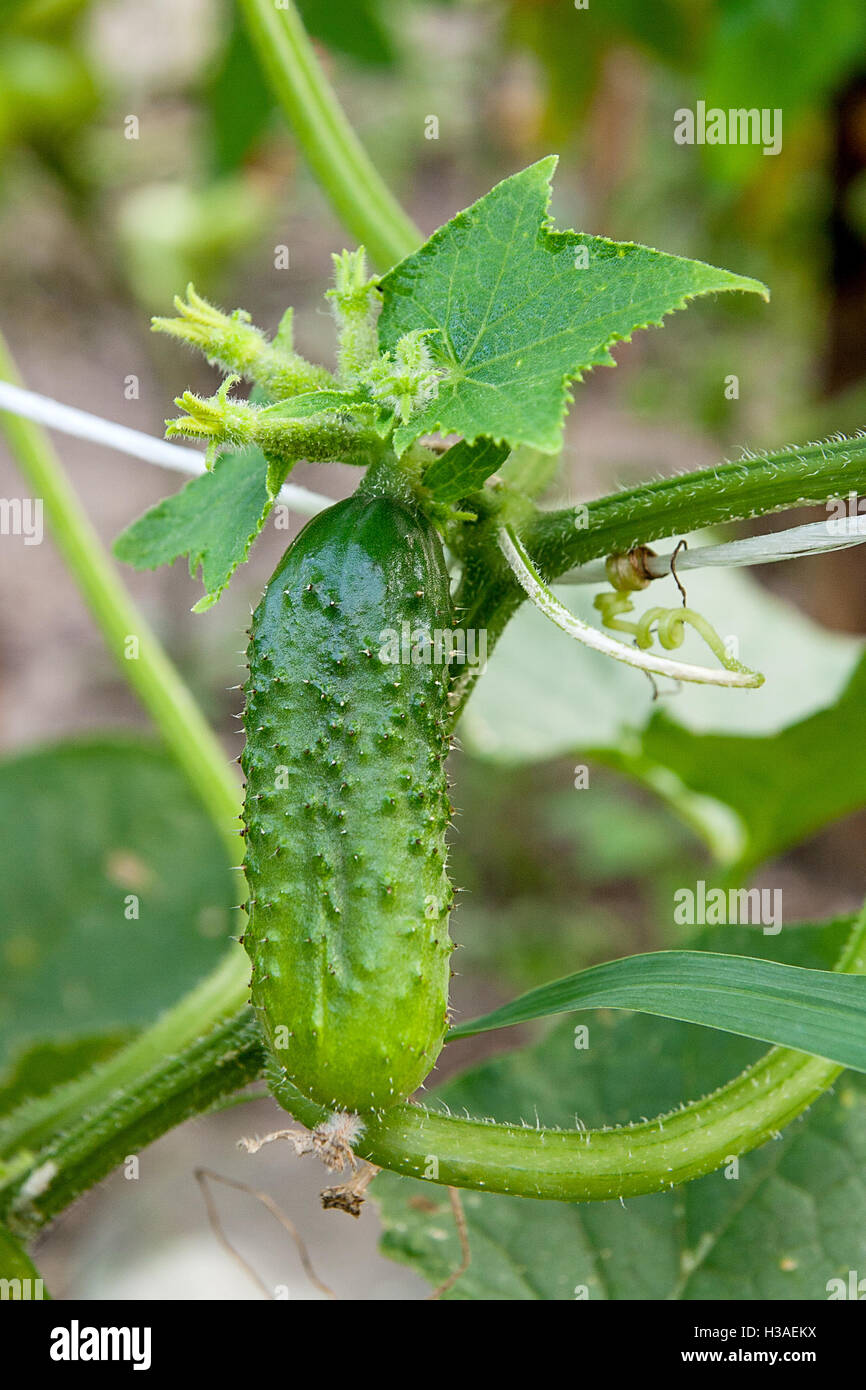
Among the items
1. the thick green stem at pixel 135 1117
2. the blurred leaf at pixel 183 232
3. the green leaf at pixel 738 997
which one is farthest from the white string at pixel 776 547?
the blurred leaf at pixel 183 232

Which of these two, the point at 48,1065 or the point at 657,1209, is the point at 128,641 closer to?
the point at 48,1065

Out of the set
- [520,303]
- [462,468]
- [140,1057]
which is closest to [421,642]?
[462,468]

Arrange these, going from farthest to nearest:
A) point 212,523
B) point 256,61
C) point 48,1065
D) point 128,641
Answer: point 256,61, point 48,1065, point 128,641, point 212,523

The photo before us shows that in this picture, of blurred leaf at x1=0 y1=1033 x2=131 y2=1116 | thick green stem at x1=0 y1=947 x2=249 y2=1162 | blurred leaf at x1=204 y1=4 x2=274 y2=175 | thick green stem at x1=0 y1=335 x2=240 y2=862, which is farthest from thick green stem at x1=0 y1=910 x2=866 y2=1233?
blurred leaf at x1=204 y1=4 x2=274 y2=175

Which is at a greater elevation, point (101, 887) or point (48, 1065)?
point (101, 887)

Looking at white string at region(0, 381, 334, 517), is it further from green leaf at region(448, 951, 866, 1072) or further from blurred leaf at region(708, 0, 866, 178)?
blurred leaf at region(708, 0, 866, 178)

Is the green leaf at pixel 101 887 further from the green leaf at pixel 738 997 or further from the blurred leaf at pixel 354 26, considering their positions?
the blurred leaf at pixel 354 26
